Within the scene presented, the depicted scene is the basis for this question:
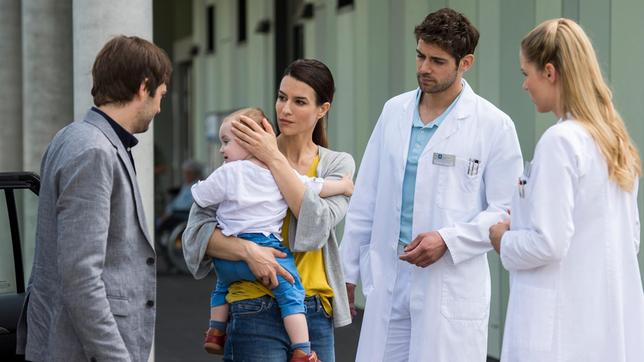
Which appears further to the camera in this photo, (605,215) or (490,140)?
(490,140)

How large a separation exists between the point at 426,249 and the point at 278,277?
2.02 feet

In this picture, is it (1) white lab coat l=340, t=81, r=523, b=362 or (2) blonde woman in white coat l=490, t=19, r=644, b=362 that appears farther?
(1) white lab coat l=340, t=81, r=523, b=362

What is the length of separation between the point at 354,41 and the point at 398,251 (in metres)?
7.33

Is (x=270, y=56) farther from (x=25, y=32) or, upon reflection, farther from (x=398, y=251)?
(x=398, y=251)

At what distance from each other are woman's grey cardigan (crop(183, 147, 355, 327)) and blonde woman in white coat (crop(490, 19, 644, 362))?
671mm

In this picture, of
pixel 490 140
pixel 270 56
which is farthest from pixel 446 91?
pixel 270 56

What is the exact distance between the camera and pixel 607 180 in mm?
3404

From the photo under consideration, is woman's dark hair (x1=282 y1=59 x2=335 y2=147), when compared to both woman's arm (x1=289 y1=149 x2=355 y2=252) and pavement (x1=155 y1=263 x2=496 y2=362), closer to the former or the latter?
woman's arm (x1=289 y1=149 x2=355 y2=252)

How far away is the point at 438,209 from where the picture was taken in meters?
4.22

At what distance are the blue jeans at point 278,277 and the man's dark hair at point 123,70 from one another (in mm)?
807

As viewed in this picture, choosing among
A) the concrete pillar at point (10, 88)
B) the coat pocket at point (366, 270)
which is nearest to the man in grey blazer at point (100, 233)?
the coat pocket at point (366, 270)

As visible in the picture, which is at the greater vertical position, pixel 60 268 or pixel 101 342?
pixel 60 268

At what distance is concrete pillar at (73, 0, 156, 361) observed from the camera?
6.63 m

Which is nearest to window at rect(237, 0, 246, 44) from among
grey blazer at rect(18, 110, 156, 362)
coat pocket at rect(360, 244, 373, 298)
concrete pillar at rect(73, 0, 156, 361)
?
concrete pillar at rect(73, 0, 156, 361)
